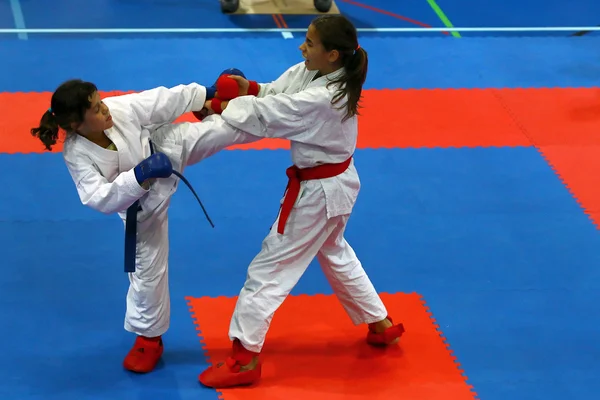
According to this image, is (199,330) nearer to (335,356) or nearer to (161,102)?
(335,356)

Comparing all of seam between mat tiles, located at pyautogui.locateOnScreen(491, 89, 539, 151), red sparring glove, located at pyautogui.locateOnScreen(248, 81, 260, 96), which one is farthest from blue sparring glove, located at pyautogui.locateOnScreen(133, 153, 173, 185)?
seam between mat tiles, located at pyautogui.locateOnScreen(491, 89, 539, 151)

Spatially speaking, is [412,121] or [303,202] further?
[412,121]

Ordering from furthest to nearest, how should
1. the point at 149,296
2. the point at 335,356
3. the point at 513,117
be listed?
the point at 513,117, the point at 335,356, the point at 149,296

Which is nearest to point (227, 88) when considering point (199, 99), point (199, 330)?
point (199, 99)

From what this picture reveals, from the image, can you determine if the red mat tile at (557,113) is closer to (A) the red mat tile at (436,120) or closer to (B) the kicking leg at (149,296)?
(A) the red mat tile at (436,120)

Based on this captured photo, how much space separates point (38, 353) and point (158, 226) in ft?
3.47

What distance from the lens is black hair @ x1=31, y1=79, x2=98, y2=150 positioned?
351 centimetres

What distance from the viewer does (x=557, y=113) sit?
712cm

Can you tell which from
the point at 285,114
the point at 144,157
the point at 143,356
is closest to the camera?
the point at 285,114

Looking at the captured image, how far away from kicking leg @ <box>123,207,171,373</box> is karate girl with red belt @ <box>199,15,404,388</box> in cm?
32

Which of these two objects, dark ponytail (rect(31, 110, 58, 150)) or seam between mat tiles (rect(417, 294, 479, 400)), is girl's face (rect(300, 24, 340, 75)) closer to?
dark ponytail (rect(31, 110, 58, 150))

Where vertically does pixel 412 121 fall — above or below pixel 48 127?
below

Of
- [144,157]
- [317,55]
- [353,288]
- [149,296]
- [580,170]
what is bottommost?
[580,170]

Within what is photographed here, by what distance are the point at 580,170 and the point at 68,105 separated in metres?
4.21
